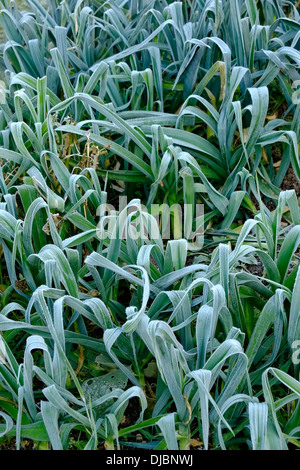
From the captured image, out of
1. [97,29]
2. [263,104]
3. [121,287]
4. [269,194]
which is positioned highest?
[97,29]

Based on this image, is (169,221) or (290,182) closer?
(169,221)

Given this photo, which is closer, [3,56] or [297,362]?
[297,362]

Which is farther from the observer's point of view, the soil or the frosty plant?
the soil

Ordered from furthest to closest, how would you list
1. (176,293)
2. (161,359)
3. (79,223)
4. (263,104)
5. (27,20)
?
(27,20)
(263,104)
(79,223)
(176,293)
(161,359)

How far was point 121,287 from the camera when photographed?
1.46 m

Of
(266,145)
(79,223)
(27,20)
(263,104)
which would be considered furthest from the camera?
(27,20)

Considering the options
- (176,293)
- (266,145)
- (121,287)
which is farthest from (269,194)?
(176,293)

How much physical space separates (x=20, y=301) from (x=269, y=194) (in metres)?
0.70

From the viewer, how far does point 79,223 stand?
137 cm

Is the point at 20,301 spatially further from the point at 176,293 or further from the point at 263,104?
the point at 263,104

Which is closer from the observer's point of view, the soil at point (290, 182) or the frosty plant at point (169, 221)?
the frosty plant at point (169, 221)
